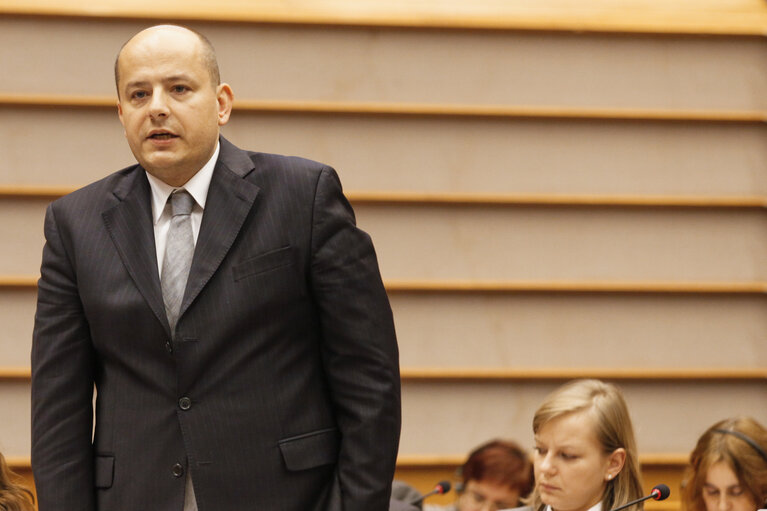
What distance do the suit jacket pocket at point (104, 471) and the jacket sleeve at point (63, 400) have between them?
12mm

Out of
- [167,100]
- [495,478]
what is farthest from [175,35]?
[495,478]

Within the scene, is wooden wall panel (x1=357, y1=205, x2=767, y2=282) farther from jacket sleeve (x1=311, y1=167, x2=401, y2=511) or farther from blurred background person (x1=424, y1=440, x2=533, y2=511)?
jacket sleeve (x1=311, y1=167, x2=401, y2=511)

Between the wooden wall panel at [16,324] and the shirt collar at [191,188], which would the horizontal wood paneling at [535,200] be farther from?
the shirt collar at [191,188]

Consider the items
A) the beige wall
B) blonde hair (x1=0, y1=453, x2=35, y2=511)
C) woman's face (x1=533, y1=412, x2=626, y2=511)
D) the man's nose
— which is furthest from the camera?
the beige wall

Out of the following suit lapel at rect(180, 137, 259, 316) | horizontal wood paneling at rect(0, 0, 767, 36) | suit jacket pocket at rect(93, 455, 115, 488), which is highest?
horizontal wood paneling at rect(0, 0, 767, 36)

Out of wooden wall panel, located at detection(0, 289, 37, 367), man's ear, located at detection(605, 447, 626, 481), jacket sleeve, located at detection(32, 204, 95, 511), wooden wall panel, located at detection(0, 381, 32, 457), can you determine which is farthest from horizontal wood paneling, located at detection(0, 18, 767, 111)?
jacket sleeve, located at detection(32, 204, 95, 511)

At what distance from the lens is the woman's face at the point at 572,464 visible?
223 centimetres

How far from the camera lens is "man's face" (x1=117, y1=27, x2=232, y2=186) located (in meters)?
1.62

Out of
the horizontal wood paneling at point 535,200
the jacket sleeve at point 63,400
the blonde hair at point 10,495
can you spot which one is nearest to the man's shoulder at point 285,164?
the jacket sleeve at point 63,400

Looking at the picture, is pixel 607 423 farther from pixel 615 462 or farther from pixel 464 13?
pixel 464 13

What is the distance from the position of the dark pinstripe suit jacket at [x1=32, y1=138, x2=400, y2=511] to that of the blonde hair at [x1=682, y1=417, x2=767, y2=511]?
4.76 ft

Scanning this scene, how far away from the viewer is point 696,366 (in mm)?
3600

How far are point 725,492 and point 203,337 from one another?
1722 mm

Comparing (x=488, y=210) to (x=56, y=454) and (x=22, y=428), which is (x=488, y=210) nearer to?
(x=22, y=428)
